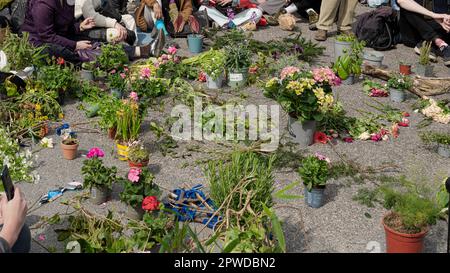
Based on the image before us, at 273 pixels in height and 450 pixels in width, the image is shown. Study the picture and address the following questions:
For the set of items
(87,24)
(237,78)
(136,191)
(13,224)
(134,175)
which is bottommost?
(237,78)

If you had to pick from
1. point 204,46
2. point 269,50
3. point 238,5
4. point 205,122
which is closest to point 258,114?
point 205,122

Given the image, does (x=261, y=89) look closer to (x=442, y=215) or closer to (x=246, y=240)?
(x=442, y=215)

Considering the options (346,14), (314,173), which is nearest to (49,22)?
(314,173)

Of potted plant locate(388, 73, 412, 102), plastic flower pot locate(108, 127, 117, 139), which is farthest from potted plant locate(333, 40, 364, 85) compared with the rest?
plastic flower pot locate(108, 127, 117, 139)

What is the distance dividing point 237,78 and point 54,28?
7.14 feet

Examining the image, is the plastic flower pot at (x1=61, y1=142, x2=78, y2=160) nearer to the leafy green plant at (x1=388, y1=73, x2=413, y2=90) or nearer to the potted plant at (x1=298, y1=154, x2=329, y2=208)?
the potted plant at (x1=298, y1=154, x2=329, y2=208)

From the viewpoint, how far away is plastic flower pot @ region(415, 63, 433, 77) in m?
7.19

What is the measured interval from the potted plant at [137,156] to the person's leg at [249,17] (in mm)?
4373

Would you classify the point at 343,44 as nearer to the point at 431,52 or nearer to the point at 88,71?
the point at 431,52

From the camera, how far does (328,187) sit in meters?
4.74

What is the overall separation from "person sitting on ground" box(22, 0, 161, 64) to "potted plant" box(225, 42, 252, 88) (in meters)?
1.66

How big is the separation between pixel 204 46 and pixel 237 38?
53 centimetres

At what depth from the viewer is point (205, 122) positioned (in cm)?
565

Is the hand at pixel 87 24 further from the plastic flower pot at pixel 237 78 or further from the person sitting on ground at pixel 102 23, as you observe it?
the plastic flower pot at pixel 237 78
